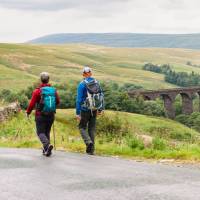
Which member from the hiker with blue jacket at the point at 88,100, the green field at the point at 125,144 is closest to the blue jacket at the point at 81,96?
the hiker with blue jacket at the point at 88,100

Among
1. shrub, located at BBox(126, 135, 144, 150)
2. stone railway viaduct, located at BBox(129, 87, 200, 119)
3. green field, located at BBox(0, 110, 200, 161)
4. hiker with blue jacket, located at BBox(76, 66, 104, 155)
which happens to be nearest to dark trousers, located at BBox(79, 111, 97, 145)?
hiker with blue jacket, located at BBox(76, 66, 104, 155)

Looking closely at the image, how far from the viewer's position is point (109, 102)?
109 m

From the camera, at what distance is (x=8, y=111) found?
30453 mm

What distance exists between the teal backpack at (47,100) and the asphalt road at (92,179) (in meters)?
1.45

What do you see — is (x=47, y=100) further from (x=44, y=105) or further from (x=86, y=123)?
(x=86, y=123)

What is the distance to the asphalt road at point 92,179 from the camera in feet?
30.0

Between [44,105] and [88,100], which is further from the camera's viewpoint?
[88,100]

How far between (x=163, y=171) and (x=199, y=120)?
11421 centimetres

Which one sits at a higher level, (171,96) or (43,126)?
(43,126)

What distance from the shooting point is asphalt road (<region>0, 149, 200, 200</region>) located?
9156 mm

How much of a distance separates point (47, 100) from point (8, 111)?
15511 millimetres

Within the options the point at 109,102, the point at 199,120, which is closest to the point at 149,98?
the point at 199,120

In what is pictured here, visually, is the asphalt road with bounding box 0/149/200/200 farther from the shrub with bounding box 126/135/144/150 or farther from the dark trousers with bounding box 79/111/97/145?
the shrub with bounding box 126/135/144/150

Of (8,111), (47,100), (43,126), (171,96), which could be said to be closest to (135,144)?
(43,126)
